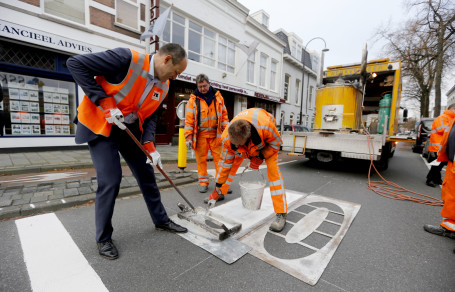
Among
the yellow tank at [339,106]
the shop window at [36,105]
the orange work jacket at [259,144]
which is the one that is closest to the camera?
the orange work jacket at [259,144]

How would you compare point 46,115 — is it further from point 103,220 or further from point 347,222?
point 347,222

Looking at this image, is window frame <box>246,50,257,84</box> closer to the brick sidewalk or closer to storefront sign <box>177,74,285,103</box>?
storefront sign <box>177,74,285,103</box>

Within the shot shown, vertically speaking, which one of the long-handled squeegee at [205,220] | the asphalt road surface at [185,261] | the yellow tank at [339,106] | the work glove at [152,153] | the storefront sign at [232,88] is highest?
the storefront sign at [232,88]

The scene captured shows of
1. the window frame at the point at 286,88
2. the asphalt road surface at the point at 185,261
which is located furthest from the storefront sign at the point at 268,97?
the asphalt road surface at the point at 185,261

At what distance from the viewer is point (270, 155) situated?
267cm

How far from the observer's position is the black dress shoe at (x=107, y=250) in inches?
78.4

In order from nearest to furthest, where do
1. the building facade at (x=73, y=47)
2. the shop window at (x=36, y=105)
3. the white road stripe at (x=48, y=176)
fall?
1. the white road stripe at (x=48, y=176)
2. the building facade at (x=73, y=47)
3. the shop window at (x=36, y=105)

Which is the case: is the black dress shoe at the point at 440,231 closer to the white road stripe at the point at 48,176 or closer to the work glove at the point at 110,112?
the work glove at the point at 110,112

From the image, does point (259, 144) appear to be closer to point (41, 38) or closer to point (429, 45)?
point (41, 38)

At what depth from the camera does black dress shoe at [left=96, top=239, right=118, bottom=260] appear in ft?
6.53

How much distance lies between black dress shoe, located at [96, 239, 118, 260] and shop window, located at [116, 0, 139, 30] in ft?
30.0

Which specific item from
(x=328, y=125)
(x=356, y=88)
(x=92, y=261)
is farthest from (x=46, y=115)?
(x=356, y=88)

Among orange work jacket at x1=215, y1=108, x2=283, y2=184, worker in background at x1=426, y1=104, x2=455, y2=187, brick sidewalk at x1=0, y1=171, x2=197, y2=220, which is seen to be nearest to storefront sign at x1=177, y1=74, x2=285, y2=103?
brick sidewalk at x1=0, y1=171, x2=197, y2=220

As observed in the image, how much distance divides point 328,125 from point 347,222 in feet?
13.8
